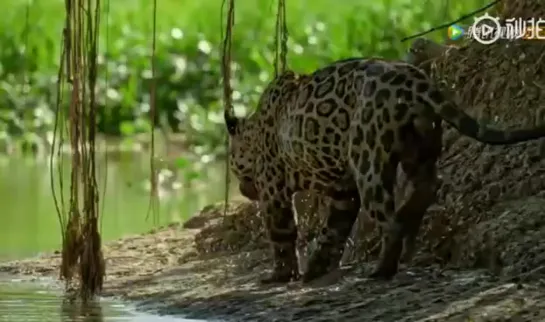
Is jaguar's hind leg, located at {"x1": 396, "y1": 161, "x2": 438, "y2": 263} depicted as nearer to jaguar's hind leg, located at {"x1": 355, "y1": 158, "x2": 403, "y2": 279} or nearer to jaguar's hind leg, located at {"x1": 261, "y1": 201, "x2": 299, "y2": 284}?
jaguar's hind leg, located at {"x1": 355, "y1": 158, "x2": 403, "y2": 279}

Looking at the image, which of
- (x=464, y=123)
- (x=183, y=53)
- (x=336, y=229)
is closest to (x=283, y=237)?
(x=336, y=229)

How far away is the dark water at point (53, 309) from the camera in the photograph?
728cm

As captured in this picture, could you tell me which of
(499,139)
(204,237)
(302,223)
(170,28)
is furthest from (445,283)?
(170,28)

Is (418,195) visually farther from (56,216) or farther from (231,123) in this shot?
(56,216)

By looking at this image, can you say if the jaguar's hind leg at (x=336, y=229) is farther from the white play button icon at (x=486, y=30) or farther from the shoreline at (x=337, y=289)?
the white play button icon at (x=486, y=30)

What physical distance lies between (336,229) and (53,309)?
52.7 inches

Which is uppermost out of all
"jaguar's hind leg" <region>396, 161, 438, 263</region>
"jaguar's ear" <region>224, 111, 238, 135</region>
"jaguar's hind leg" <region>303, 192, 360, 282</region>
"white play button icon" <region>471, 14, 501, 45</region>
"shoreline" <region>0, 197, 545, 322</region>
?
"white play button icon" <region>471, 14, 501, 45</region>

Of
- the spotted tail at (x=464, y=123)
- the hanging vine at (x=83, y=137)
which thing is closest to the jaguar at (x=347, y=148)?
the spotted tail at (x=464, y=123)

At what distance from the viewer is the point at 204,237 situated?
10.2 m

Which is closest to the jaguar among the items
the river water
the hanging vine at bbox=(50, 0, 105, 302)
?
the river water

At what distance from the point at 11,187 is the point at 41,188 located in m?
0.27

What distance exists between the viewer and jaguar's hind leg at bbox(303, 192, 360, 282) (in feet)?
26.0

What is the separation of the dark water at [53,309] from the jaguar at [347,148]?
0.80 metres

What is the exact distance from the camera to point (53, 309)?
300 inches
